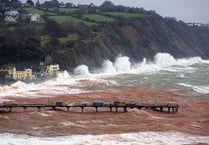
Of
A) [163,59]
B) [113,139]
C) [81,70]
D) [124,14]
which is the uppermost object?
[124,14]

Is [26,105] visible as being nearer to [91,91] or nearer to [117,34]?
[91,91]

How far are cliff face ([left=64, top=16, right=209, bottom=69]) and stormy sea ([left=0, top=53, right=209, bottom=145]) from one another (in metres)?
2.85

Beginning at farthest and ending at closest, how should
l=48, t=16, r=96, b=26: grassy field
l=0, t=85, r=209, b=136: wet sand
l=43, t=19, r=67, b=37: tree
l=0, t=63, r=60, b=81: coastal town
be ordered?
l=48, t=16, r=96, b=26: grassy field < l=43, t=19, r=67, b=37: tree < l=0, t=63, r=60, b=81: coastal town < l=0, t=85, r=209, b=136: wet sand

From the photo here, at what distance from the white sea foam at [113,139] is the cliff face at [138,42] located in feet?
194

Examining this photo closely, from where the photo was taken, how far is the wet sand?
152 feet

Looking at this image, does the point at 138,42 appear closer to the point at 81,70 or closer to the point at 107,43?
the point at 107,43

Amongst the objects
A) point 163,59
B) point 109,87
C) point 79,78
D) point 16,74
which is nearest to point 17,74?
point 16,74

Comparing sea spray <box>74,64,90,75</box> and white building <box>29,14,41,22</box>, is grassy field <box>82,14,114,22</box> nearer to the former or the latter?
white building <box>29,14,41,22</box>

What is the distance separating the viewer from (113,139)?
42.8 meters

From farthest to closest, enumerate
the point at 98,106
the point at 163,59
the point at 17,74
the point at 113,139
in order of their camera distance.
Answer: the point at 163,59
the point at 17,74
the point at 98,106
the point at 113,139

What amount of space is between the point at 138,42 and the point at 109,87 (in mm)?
68375

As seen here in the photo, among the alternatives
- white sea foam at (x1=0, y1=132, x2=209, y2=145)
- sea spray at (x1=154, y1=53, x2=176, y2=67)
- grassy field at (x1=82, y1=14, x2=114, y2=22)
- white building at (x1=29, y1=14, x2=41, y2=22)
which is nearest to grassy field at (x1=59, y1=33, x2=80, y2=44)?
white building at (x1=29, y1=14, x2=41, y2=22)

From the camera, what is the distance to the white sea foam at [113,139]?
4141 centimetres

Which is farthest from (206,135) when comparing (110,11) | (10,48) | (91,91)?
(110,11)
